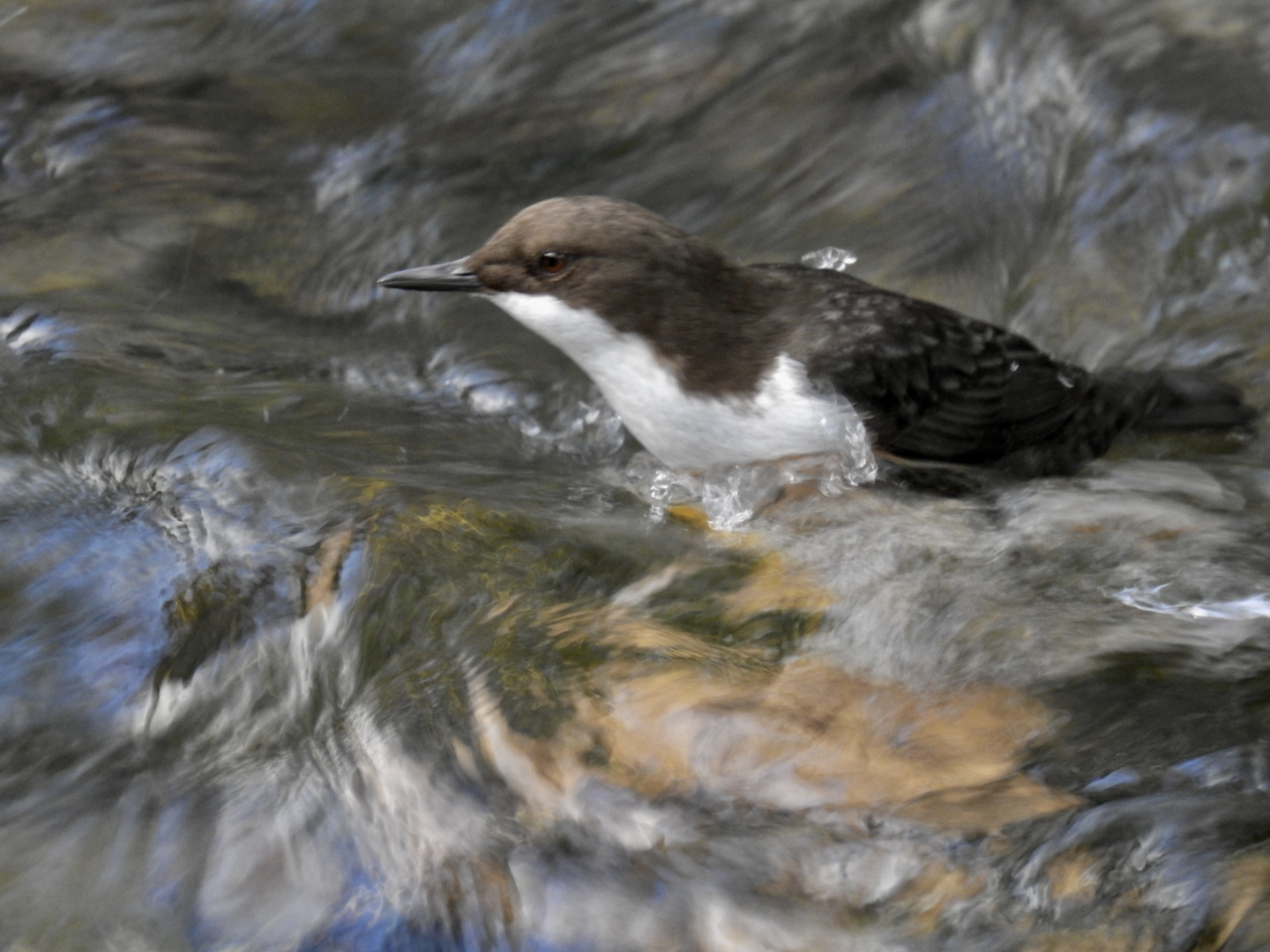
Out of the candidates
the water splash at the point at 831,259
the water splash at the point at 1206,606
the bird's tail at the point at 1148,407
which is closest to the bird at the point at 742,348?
the bird's tail at the point at 1148,407

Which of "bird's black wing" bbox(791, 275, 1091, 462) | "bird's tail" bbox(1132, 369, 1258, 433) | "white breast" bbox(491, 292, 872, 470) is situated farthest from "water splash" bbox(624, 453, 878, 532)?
"bird's tail" bbox(1132, 369, 1258, 433)

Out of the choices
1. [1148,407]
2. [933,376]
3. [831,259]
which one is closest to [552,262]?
[933,376]

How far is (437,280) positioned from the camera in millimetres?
3350

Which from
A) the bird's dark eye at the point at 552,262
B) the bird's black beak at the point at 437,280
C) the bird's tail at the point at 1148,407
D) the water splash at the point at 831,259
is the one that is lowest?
the bird's tail at the point at 1148,407

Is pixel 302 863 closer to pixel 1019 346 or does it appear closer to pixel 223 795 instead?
pixel 223 795

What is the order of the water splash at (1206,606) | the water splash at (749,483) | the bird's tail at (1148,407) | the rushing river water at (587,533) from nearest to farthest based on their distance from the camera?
the rushing river water at (587,533), the water splash at (1206,606), the water splash at (749,483), the bird's tail at (1148,407)

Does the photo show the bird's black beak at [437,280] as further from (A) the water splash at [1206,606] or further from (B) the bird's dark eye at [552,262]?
(A) the water splash at [1206,606]

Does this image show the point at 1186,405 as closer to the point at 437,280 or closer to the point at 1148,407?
the point at 1148,407

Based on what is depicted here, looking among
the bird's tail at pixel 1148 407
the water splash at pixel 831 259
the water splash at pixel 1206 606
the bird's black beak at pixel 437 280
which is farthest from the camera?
the water splash at pixel 831 259

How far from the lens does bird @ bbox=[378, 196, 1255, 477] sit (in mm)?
3227

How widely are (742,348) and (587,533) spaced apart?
663 millimetres

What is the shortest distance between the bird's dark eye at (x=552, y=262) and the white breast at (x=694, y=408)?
7 cm

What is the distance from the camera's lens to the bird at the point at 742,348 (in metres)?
3.23

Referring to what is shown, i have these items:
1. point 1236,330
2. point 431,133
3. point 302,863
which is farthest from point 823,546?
point 431,133
